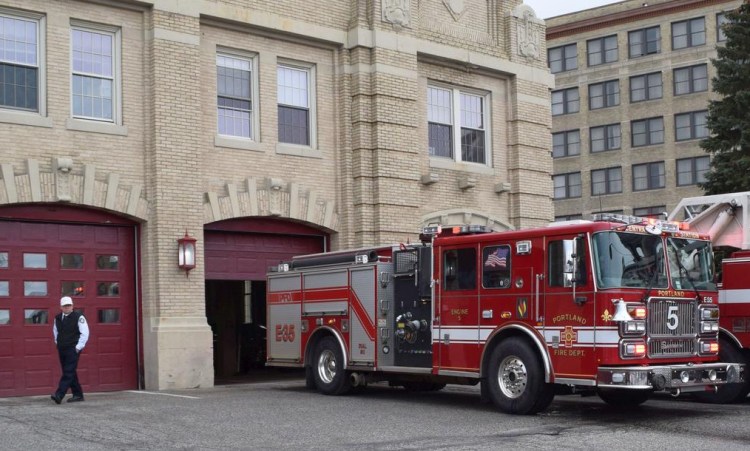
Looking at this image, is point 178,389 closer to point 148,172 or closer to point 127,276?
point 127,276

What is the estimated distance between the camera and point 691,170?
60.8 m

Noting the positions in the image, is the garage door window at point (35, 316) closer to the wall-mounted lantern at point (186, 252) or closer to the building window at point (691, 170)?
the wall-mounted lantern at point (186, 252)

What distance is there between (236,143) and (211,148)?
0.53 meters

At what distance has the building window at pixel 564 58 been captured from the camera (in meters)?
65.0

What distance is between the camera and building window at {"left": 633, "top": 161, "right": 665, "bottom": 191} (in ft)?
204

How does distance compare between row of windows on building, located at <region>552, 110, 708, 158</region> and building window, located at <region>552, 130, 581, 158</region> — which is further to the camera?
building window, located at <region>552, 130, 581, 158</region>

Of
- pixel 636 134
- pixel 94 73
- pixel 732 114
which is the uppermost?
pixel 636 134

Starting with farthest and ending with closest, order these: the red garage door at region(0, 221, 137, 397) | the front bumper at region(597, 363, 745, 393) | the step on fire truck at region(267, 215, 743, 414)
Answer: the red garage door at region(0, 221, 137, 397) → the step on fire truck at region(267, 215, 743, 414) → the front bumper at region(597, 363, 745, 393)

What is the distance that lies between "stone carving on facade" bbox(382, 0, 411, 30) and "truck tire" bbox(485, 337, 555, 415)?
9.58 meters

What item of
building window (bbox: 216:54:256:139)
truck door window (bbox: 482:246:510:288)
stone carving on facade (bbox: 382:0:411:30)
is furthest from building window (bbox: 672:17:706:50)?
truck door window (bbox: 482:246:510:288)

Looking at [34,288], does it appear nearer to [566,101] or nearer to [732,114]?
[732,114]

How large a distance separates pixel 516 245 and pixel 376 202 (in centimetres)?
729

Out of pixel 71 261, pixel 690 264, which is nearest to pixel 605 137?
pixel 71 261

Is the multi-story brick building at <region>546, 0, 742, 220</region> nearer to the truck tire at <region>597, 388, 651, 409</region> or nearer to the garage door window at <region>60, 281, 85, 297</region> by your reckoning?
the truck tire at <region>597, 388, 651, 409</region>
